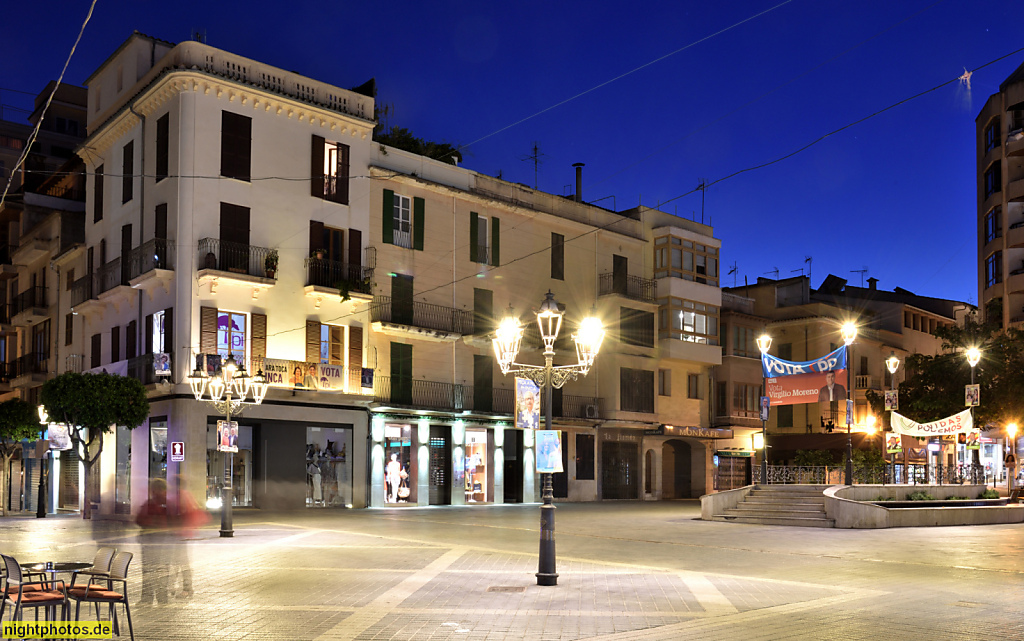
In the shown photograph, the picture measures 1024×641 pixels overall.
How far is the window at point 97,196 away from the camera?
37.2 meters

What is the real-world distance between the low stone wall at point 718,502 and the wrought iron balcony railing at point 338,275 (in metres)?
14.0

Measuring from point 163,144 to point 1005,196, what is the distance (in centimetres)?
4117

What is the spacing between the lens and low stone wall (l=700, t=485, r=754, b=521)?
2945 centimetres

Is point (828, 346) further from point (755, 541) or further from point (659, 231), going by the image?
point (755, 541)

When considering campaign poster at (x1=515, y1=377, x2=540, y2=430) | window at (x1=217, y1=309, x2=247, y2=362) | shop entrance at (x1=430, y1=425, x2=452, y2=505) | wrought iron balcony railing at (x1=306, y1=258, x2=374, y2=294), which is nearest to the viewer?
campaign poster at (x1=515, y1=377, x2=540, y2=430)

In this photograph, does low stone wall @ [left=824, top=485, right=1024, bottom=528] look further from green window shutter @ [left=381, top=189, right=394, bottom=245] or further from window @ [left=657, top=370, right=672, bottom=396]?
green window shutter @ [left=381, top=189, right=394, bottom=245]

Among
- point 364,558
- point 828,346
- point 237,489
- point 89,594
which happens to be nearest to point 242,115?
point 237,489

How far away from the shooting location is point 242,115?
3278 cm

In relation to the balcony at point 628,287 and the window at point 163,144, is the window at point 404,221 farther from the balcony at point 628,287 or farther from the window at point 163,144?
the balcony at point 628,287

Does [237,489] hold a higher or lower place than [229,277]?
lower

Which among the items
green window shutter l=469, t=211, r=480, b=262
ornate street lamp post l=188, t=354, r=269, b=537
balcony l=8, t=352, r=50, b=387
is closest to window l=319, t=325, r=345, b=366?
ornate street lamp post l=188, t=354, r=269, b=537

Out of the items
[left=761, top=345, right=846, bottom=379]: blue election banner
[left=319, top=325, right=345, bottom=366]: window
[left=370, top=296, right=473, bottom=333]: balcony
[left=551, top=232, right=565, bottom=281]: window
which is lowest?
[left=761, top=345, right=846, bottom=379]: blue election banner

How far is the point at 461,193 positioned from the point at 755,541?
2091 cm

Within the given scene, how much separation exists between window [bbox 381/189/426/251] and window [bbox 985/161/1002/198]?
107ft
